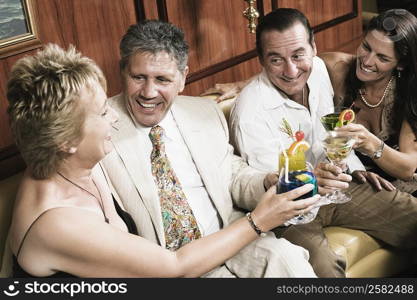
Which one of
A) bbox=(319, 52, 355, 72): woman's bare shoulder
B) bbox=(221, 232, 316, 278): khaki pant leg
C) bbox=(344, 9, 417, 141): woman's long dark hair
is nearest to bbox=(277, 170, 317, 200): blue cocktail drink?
bbox=(221, 232, 316, 278): khaki pant leg

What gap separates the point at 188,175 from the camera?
91.4 inches

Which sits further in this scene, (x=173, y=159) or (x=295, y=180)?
(x=173, y=159)

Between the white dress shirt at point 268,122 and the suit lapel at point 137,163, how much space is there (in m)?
0.48

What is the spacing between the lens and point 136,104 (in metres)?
2.21

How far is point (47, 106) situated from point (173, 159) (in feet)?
2.35

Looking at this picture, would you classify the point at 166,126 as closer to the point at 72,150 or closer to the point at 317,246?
the point at 72,150

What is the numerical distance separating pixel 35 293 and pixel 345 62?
6.19 ft

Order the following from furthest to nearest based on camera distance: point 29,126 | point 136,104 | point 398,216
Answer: point 398,216 < point 136,104 < point 29,126

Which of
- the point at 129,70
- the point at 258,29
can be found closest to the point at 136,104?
the point at 129,70

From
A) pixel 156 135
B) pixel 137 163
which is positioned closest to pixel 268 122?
pixel 156 135

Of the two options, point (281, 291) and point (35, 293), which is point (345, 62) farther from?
point (35, 293)

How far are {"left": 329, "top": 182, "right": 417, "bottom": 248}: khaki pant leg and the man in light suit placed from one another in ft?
1.56

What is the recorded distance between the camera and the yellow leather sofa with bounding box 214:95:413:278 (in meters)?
2.46

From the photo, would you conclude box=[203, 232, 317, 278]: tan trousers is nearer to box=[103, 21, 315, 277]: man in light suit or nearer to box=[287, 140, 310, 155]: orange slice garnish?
box=[103, 21, 315, 277]: man in light suit
